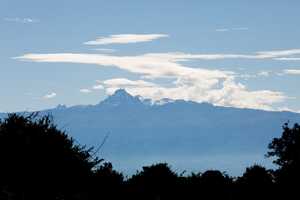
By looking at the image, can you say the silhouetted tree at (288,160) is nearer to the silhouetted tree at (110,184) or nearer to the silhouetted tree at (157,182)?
the silhouetted tree at (157,182)

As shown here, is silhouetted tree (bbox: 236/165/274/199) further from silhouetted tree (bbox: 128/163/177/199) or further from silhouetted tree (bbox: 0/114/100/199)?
silhouetted tree (bbox: 0/114/100/199)

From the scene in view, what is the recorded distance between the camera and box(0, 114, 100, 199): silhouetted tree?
2973 cm

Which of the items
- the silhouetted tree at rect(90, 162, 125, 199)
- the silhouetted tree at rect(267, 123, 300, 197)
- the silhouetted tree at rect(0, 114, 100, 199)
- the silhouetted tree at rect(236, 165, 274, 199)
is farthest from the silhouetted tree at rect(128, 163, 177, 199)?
the silhouetted tree at rect(0, 114, 100, 199)

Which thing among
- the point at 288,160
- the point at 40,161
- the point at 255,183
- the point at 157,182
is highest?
the point at 288,160

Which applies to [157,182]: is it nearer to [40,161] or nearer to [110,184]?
[110,184]

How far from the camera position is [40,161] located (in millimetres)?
30047

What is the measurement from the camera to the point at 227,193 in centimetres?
8856

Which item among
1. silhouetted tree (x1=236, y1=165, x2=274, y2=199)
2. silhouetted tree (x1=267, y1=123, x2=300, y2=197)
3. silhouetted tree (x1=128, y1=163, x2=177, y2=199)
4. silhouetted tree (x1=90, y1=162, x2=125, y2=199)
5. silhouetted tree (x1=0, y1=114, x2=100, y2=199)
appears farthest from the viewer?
silhouetted tree (x1=236, y1=165, x2=274, y2=199)

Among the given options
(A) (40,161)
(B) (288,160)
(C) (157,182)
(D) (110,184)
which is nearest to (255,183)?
(B) (288,160)

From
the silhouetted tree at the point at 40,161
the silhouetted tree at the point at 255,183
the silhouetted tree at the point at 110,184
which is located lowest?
the silhouetted tree at the point at 40,161

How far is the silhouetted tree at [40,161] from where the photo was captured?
97.6 ft

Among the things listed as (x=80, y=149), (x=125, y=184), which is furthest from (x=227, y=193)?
(x=80, y=149)

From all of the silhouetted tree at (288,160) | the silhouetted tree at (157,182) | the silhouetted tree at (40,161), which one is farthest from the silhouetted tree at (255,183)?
the silhouetted tree at (40,161)

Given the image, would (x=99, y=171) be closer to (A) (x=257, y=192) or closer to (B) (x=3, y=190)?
(A) (x=257, y=192)
